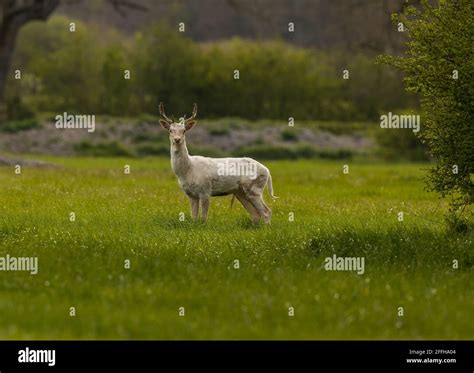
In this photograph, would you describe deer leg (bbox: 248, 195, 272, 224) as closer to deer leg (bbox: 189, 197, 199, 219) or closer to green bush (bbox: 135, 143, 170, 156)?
deer leg (bbox: 189, 197, 199, 219)

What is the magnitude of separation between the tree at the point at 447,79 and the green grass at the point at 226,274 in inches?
48.8

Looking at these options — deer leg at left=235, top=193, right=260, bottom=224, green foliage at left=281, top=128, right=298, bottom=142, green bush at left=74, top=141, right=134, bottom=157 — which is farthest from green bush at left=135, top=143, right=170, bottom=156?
deer leg at left=235, top=193, right=260, bottom=224

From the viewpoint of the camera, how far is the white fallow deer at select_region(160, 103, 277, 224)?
1788 centimetres

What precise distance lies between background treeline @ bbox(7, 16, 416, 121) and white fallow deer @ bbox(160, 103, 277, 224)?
140 feet

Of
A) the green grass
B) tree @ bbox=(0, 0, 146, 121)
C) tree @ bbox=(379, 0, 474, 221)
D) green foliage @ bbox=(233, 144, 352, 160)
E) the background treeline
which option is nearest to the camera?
the green grass

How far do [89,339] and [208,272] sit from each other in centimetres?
367

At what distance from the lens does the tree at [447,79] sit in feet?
50.9

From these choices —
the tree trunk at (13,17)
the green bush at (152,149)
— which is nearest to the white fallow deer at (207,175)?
the tree trunk at (13,17)

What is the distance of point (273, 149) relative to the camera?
50062 millimetres

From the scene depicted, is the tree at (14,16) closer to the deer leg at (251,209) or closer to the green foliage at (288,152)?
the green foliage at (288,152)
